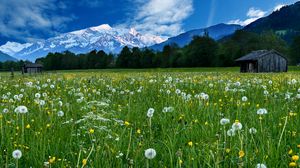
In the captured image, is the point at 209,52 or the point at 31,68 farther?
the point at 31,68

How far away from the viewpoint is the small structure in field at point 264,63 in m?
71.7

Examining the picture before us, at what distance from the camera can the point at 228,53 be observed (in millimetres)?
118500

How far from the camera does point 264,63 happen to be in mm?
72438

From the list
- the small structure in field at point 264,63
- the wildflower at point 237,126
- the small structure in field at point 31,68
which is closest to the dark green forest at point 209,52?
the small structure in field at point 31,68

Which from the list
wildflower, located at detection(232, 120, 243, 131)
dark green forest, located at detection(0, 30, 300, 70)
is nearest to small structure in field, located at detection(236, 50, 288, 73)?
dark green forest, located at detection(0, 30, 300, 70)

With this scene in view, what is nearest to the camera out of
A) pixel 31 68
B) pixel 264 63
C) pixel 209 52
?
pixel 264 63

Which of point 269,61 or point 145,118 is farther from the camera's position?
point 269,61

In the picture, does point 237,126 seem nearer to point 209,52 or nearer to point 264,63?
point 264,63

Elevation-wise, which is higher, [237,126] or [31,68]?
[31,68]

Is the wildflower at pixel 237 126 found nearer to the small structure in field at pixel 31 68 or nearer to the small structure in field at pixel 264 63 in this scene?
the small structure in field at pixel 264 63

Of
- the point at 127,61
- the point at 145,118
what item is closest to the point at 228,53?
the point at 127,61

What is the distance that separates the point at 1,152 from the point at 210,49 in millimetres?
127856

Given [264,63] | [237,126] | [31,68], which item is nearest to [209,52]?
[264,63]

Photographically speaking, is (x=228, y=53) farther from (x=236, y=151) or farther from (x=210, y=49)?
(x=236, y=151)
